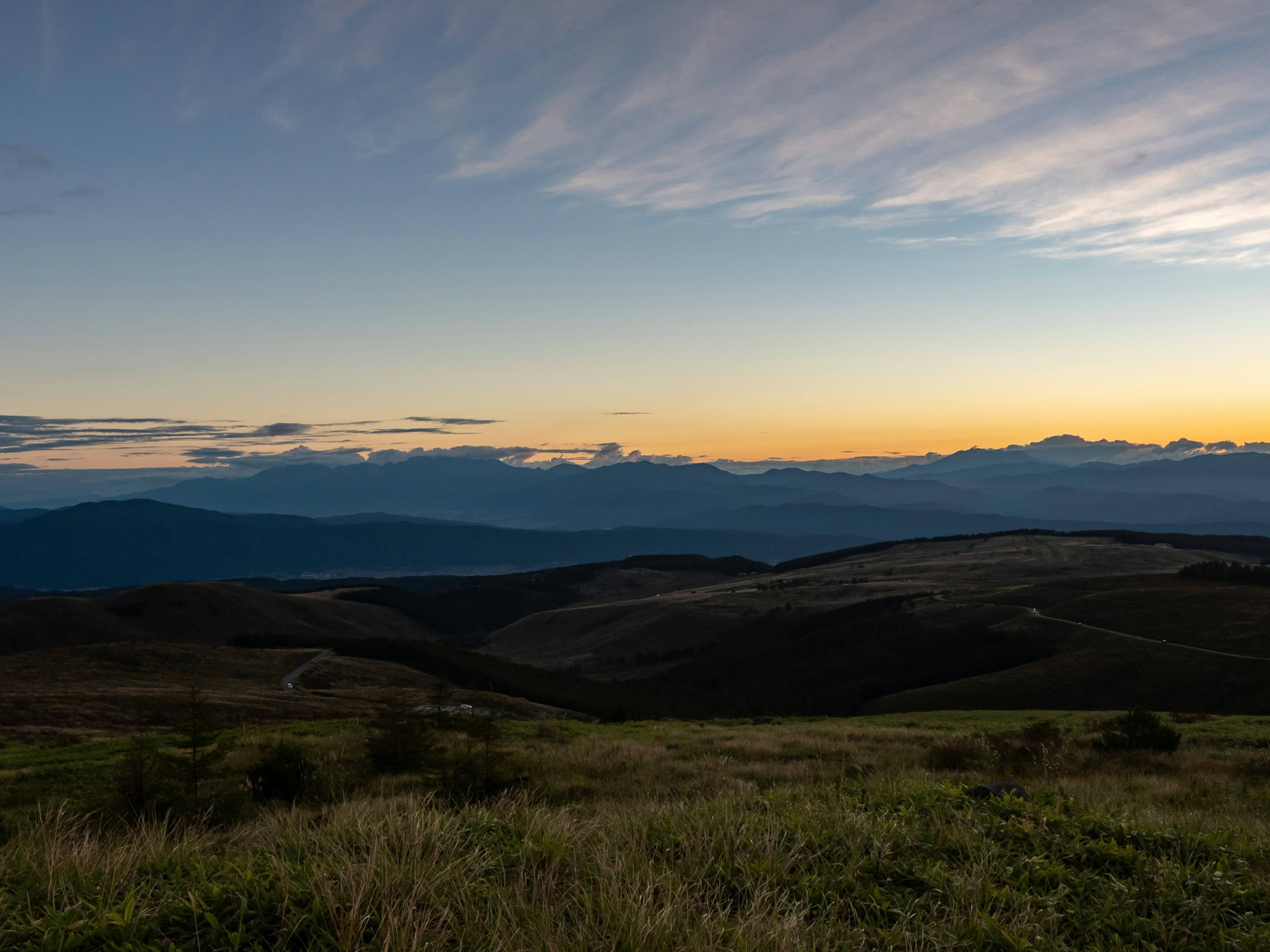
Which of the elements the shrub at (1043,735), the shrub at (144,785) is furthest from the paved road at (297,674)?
the shrub at (1043,735)

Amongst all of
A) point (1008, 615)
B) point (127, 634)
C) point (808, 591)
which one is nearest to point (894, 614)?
point (1008, 615)

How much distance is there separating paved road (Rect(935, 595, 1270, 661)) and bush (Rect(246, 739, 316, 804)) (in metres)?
91.0

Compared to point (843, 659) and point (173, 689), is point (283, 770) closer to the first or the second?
point (173, 689)

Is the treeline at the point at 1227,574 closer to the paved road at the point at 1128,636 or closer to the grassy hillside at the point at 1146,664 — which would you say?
the grassy hillside at the point at 1146,664

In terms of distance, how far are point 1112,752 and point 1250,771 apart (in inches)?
146

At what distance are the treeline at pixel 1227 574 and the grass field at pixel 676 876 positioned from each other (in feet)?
484

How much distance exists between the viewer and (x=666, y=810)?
8.62 m

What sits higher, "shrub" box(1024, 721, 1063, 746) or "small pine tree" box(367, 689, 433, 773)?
"small pine tree" box(367, 689, 433, 773)

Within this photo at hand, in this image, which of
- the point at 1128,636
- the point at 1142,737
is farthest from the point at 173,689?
the point at 1128,636

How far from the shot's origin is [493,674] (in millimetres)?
118000

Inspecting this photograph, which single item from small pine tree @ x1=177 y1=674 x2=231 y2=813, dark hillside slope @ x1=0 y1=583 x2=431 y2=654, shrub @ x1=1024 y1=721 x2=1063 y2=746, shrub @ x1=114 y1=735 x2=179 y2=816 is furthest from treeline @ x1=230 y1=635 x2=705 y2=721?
shrub @ x1=114 y1=735 x2=179 y2=816

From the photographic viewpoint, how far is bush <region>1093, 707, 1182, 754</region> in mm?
19297

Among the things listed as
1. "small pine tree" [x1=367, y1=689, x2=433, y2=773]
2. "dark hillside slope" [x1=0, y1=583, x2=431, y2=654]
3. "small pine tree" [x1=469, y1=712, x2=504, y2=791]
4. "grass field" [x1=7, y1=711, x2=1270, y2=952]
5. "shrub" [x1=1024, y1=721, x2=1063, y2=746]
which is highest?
"grass field" [x1=7, y1=711, x2=1270, y2=952]

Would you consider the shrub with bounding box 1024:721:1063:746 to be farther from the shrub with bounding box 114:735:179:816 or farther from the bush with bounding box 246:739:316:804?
the shrub with bounding box 114:735:179:816
